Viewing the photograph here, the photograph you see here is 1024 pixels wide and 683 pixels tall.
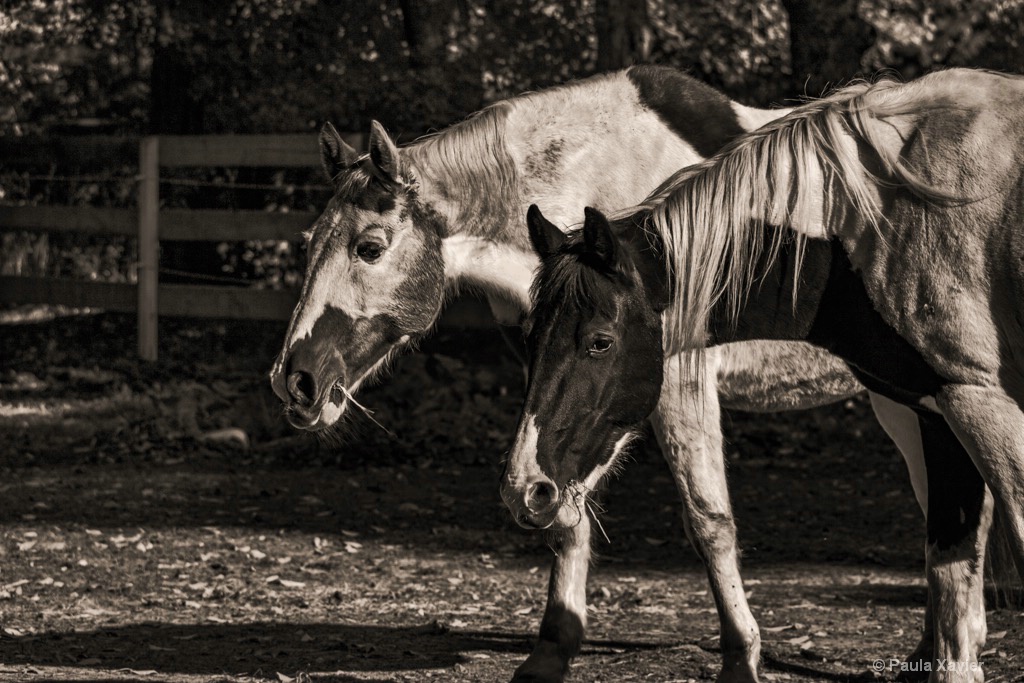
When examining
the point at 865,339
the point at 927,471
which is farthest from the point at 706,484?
the point at 865,339

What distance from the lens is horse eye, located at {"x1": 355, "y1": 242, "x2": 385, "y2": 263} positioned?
14.1 feet

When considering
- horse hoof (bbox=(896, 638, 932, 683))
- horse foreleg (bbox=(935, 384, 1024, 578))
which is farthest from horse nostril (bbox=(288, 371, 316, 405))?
horse hoof (bbox=(896, 638, 932, 683))

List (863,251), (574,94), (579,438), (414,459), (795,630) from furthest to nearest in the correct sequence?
(414,459), (795,630), (574,94), (863,251), (579,438)

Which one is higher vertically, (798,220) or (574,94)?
(574,94)

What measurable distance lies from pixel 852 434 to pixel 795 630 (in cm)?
395

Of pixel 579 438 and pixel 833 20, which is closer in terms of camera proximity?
pixel 579 438

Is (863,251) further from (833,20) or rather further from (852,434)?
(833,20)

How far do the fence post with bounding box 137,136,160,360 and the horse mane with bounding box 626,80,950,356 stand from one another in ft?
25.1

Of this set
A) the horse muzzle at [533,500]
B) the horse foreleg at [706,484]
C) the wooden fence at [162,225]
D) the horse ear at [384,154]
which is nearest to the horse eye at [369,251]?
the horse ear at [384,154]

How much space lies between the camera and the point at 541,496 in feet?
9.98

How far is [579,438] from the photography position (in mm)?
3125

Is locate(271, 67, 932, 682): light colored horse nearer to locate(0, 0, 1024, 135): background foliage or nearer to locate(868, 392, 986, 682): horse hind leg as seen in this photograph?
locate(868, 392, 986, 682): horse hind leg

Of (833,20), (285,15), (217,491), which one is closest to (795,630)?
(217,491)

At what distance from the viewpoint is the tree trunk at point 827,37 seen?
392 inches
